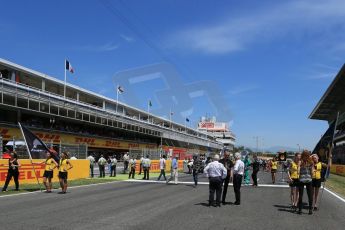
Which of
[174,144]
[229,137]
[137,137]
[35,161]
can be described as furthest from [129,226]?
[229,137]

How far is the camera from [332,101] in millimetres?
65562

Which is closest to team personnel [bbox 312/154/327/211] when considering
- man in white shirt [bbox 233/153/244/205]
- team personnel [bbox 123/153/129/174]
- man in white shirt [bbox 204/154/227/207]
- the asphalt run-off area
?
the asphalt run-off area

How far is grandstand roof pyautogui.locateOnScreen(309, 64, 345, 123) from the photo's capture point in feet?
176

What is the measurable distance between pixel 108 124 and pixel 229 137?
408ft

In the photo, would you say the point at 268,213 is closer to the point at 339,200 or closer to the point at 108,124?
the point at 339,200

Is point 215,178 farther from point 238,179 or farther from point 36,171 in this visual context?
point 36,171

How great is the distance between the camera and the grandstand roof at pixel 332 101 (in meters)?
53.7

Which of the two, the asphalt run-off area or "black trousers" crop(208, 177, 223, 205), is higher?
"black trousers" crop(208, 177, 223, 205)

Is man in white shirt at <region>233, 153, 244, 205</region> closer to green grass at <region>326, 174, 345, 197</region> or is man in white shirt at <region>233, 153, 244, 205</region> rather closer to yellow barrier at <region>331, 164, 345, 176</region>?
green grass at <region>326, 174, 345, 197</region>

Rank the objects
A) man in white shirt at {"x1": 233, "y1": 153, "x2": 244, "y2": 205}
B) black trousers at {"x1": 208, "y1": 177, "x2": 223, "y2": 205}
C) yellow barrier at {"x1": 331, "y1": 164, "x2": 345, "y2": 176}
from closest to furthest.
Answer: black trousers at {"x1": 208, "y1": 177, "x2": 223, "y2": 205}
man in white shirt at {"x1": 233, "y1": 153, "x2": 244, "y2": 205}
yellow barrier at {"x1": 331, "y1": 164, "x2": 345, "y2": 176}

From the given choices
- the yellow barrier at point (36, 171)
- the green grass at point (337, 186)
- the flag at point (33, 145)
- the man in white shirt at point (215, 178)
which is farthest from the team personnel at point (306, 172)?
the yellow barrier at point (36, 171)

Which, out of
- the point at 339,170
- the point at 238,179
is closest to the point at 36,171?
the point at 238,179

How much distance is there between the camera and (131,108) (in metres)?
86.2

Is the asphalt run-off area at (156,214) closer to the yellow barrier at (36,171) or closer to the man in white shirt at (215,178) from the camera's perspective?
the man in white shirt at (215,178)
